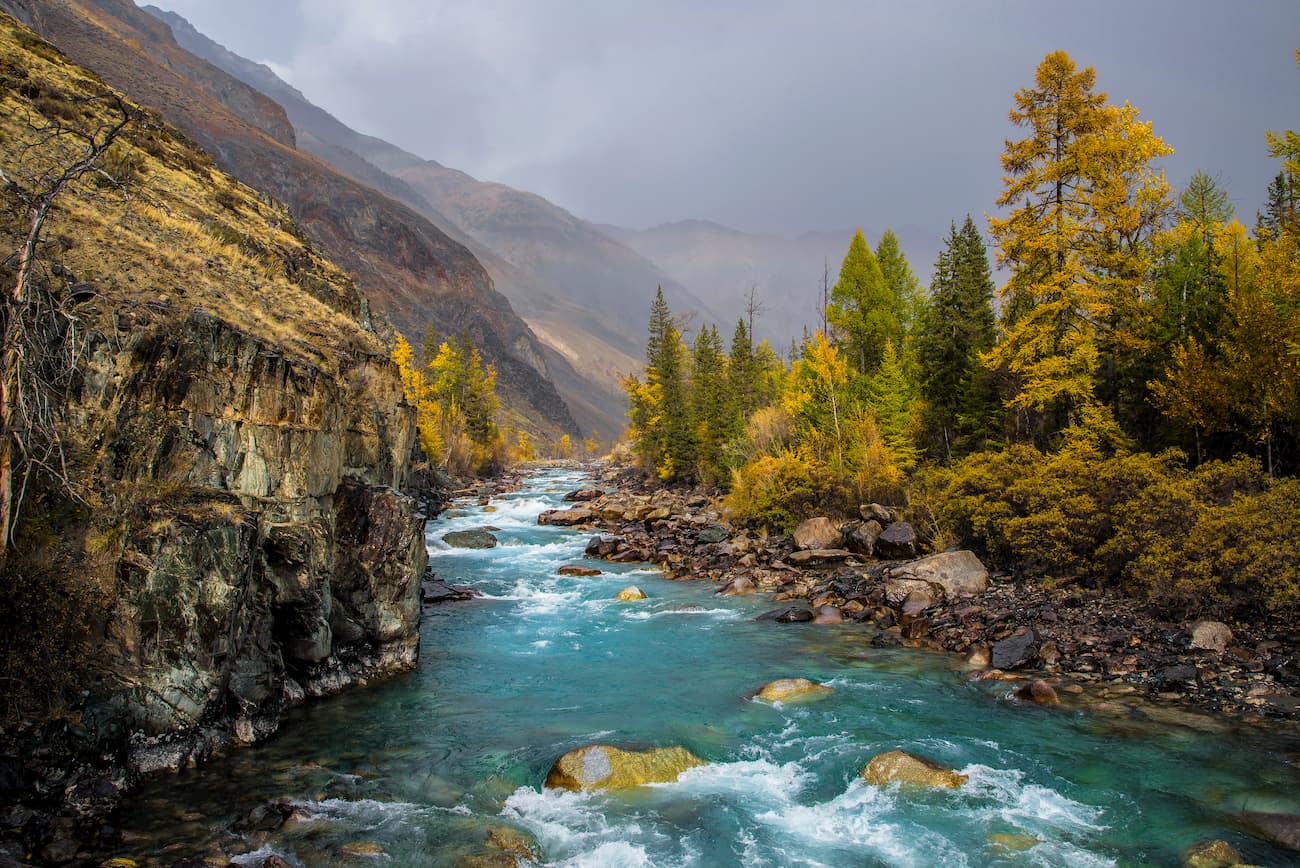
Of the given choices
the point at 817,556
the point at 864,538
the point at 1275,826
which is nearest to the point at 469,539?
the point at 817,556

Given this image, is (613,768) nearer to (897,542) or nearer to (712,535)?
(897,542)

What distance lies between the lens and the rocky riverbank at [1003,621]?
13.4 meters

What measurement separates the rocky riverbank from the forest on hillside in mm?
1226

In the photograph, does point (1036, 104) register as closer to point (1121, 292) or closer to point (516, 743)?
point (1121, 292)

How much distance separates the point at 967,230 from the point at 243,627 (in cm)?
3574

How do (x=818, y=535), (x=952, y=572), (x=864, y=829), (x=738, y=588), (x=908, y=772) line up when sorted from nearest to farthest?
(x=864, y=829) → (x=908, y=772) → (x=952, y=572) → (x=738, y=588) → (x=818, y=535)

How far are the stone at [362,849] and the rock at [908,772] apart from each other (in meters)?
7.38

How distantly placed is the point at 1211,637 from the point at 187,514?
19.9 meters

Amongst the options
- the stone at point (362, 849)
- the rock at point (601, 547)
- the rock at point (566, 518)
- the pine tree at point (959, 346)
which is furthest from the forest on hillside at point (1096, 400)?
the stone at point (362, 849)

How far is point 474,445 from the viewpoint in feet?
236

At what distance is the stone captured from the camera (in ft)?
29.4

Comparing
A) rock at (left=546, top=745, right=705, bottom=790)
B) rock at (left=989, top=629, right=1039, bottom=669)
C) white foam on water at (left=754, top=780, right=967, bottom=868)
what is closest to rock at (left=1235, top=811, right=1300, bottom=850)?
white foam on water at (left=754, top=780, right=967, bottom=868)

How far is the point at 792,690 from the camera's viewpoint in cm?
1505

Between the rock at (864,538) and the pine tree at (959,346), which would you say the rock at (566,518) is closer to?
the rock at (864,538)
